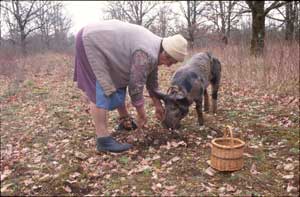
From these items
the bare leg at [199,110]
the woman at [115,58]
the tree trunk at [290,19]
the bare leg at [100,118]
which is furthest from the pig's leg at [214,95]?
the tree trunk at [290,19]

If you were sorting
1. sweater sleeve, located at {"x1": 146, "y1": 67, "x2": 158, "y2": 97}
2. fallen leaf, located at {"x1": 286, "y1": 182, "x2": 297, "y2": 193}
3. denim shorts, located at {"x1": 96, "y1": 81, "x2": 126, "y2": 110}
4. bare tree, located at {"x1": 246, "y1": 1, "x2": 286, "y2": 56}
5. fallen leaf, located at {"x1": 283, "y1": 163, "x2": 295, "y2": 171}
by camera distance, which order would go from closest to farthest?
fallen leaf, located at {"x1": 286, "y1": 182, "x2": 297, "y2": 193}, fallen leaf, located at {"x1": 283, "y1": 163, "x2": 295, "y2": 171}, denim shorts, located at {"x1": 96, "y1": 81, "x2": 126, "y2": 110}, sweater sleeve, located at {"x1": 146, "y1": 67, "x2": 158, "y2": 97}, bare tree, located at {"x1": 246, "y1": 1, "x2": 286, "y2": 56}

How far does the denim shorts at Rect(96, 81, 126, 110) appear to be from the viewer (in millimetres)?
4145

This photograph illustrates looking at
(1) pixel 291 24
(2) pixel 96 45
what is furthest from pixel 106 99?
(1) pixel 291 24

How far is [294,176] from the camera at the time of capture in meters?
3.65

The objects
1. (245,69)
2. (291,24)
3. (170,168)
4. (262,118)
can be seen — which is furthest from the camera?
(291,24)

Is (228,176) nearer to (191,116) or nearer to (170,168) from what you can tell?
(170,168)

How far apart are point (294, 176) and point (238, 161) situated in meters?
0.62

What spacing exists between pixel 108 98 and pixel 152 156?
95cm

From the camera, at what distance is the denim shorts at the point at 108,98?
4145mm

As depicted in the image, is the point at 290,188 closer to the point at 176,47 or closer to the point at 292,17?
the point at 176,47

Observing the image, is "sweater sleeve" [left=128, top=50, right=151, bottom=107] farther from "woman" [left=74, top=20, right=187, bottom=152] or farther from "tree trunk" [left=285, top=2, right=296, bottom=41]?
"tree trunk" [left=285, top=2, right=296, bottom=41]

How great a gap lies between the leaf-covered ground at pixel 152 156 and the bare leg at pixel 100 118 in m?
0.31

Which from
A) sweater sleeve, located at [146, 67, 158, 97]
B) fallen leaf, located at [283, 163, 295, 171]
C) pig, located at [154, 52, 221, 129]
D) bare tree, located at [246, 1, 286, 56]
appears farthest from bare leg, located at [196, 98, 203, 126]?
bare tree, located at [246, 1, 286, 56]

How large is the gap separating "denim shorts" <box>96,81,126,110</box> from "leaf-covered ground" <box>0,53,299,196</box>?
674 millimetres
